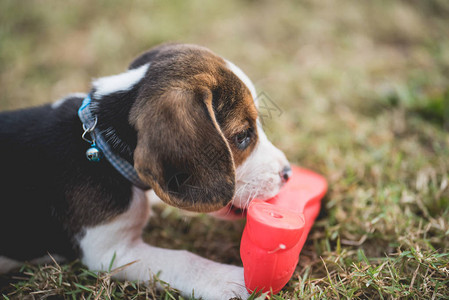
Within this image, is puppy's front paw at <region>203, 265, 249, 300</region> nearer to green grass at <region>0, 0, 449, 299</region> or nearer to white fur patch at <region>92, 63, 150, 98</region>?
green grass at <region>0, 0, 449, 299</region>

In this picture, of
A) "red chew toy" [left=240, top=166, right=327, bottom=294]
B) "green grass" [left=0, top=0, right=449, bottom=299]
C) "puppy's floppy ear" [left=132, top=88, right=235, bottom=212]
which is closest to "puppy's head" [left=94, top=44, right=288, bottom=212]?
"puppy's floppy ear" [left=132, top=88, right=235, bottom=212]

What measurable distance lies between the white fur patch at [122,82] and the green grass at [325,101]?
1229 mm

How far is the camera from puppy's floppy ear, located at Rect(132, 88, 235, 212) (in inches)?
81.8

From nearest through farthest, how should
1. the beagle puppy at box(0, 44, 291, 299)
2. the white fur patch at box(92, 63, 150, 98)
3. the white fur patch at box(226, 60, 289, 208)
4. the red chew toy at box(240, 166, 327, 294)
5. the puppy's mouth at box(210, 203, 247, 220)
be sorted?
the red chew toy at box(240, 166, 327, 294), the beagle puppy at box(0, 44, 291, 299), the white fur patch at box(92, 63, 150, 98), the white fur patch at box(226, 60, 289, 208), the puppy's mouth at box(210, 203, 247, 220)

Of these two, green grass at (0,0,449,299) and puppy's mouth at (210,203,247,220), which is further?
puppy's mouth at (210,203,247,220)

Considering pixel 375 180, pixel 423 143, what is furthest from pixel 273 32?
pixel 375 180

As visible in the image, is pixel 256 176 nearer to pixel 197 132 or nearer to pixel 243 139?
pixel 243 139

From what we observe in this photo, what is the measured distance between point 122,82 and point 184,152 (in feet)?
2.53

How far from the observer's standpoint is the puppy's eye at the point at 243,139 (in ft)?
8.29

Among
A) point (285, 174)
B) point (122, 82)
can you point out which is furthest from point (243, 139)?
point (122, 82)

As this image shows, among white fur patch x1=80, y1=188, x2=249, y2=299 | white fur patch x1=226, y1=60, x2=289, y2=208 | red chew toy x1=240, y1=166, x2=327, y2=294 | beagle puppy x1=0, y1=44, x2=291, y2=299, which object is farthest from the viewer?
white fur patch x1=226, y1=60, x2=289, y2=208

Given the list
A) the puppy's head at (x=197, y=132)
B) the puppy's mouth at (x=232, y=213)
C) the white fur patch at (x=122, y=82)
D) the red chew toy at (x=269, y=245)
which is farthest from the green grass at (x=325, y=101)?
the white fur patch at (x=122, y=82)

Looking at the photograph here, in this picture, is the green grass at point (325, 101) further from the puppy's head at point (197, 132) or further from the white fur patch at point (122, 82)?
the white fur patch at point (122, 82)

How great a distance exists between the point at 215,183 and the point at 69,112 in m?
1.25
